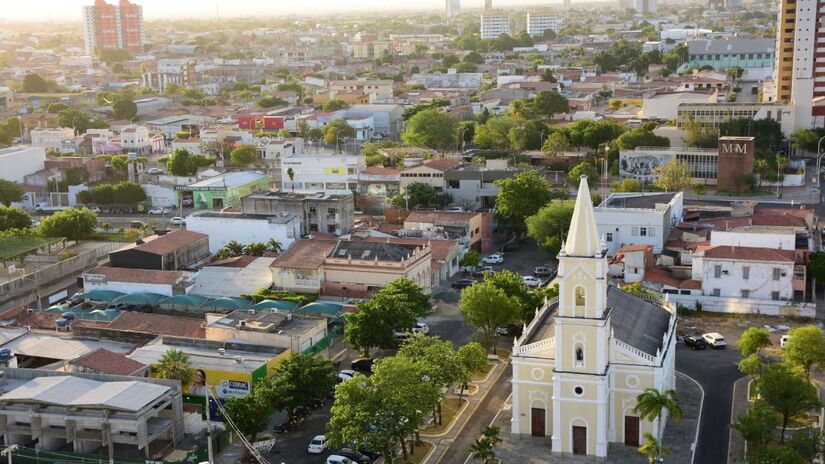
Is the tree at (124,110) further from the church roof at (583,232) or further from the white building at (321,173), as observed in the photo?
the church roof at (583,232)

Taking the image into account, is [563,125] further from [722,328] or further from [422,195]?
[722,328]

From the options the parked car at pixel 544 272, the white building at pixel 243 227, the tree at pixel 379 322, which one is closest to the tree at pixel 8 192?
the white building at pixel 243 227

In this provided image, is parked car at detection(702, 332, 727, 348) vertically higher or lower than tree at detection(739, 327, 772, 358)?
lower

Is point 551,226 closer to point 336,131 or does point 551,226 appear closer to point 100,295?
point 100,295

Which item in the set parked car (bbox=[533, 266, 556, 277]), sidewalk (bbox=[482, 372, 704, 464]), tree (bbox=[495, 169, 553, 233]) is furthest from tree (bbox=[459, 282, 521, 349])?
tree (bbox=[495, 169, 553, 233])

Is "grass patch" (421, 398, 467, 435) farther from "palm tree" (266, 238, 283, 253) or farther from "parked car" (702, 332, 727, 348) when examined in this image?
"palm tree" (266, 238, 283, 253)

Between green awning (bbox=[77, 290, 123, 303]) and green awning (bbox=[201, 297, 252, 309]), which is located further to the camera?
A: green awning (bbox=[77, 290, 123, 303])

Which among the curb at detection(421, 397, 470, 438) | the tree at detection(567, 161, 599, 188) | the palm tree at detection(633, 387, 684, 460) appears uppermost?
the tree at detection(567, 161, 599, 188)

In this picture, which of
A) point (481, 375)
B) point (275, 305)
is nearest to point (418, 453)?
point (481, 375)
